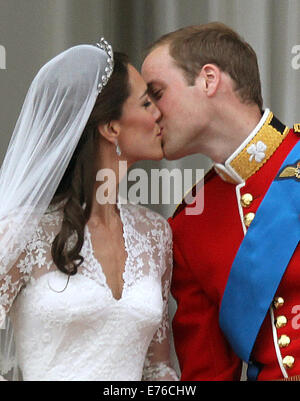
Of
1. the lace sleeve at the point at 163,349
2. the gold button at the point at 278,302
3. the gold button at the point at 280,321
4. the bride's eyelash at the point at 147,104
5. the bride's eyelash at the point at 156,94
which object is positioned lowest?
the lace sleeve at the point at 163,349

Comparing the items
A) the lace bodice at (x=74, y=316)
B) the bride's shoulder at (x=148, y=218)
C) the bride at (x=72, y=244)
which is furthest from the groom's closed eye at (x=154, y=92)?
the lace bodice at (x=74, y=316)

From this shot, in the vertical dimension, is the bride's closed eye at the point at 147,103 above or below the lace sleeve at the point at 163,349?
above

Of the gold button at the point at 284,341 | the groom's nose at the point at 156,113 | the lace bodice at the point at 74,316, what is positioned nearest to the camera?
the lace bodice at the point at 74,316

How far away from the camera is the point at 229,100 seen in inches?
64.1

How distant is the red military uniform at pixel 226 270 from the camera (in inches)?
58.8

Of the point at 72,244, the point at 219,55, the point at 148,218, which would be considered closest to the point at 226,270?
the point at 148,218

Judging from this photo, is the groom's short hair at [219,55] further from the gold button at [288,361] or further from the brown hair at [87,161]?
the gold button at [288,361]

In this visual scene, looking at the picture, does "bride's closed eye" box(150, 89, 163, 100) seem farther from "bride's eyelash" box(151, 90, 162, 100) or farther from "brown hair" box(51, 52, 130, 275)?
"brown hair" box(51, 52, 130, 275)

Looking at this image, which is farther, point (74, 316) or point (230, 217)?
point (230, 217)

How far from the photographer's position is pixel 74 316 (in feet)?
4.51

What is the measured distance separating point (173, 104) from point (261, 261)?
0.38m

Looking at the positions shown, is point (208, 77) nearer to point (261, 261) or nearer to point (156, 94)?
point (156, 94)
